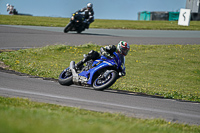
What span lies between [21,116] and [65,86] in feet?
17.3

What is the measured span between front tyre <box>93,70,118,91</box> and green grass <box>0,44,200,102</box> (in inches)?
65.6

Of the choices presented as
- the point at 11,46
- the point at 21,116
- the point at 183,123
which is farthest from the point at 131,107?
the point at 11,46

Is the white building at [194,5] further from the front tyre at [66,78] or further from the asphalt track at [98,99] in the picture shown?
the front tyre at [66,78]

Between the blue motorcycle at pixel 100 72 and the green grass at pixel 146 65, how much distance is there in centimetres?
161

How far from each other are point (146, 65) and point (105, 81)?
7.55 m

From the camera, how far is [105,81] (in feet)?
28.6

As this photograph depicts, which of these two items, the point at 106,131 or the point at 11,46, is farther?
the point at 11,46

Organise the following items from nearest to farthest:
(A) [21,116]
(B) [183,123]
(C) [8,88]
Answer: (A) [21,116]
(B) [183,123]
(C) [8,88]

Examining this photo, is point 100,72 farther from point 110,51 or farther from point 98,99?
point 98,99

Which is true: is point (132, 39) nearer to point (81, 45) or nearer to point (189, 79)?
point (81, 45)

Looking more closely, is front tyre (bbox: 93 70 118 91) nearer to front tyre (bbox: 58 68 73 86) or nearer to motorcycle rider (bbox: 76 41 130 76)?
motorcycle rider (bbox: 76 41 130 76)

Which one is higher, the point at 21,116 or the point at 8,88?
the point at 21,116

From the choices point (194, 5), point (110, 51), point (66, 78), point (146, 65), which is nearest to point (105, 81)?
point (110, 51)

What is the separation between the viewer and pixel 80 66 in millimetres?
9492
